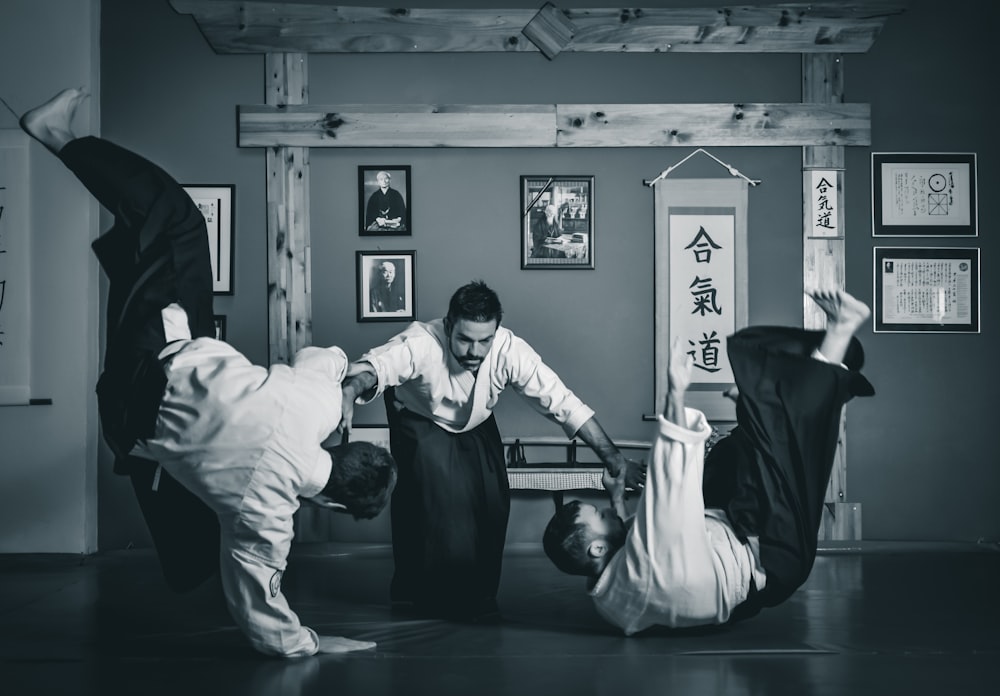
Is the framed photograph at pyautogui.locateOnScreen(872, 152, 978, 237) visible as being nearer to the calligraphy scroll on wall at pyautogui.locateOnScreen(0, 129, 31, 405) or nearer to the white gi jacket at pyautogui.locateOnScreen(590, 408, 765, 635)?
the white gi jacket at pyautogui.locateOnScreen(590, 408, 765, 635)

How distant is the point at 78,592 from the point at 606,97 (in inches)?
143

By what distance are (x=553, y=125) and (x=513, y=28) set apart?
1.96ft

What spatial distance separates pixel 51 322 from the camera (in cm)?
421

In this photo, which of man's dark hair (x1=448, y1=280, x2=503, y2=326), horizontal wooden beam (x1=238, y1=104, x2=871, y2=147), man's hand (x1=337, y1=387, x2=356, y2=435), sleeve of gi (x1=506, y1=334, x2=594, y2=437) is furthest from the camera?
horizontal wooden beam (x1=238, y1=104, x2=871, y2=147)

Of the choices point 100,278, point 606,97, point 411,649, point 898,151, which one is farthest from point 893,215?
point 100,278

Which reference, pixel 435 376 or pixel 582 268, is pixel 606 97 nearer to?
pixel 582 268

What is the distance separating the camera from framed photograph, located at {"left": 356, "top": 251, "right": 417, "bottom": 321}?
4434 mm

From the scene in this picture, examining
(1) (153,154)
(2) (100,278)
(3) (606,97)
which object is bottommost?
(2) (100,278)

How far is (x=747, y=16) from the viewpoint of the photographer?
4434 millimetres

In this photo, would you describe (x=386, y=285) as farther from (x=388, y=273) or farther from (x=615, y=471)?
(x=615, y=471)

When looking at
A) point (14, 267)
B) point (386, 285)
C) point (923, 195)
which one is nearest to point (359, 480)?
point (386, 285)

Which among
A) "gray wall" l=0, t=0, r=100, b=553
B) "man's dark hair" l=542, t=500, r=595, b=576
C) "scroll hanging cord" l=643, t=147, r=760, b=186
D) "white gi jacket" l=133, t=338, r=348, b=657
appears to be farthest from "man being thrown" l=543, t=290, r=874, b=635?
"gray wall" l=0, t=0, r=100, b=553

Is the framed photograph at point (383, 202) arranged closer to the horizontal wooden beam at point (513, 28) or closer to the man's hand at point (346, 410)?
the horizontal wooden beam at point (513, 28)

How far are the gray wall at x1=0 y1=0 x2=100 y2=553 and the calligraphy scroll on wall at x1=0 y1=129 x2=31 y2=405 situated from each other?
1.4 inches
